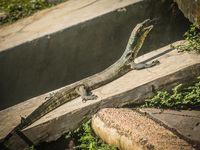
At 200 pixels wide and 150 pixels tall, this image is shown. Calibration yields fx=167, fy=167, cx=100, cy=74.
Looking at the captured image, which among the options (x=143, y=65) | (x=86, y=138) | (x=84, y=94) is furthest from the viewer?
(x=143, y=65)

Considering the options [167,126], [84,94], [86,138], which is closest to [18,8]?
[84,94]

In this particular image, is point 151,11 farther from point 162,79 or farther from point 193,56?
point 162,79

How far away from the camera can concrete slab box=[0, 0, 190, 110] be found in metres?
5.21

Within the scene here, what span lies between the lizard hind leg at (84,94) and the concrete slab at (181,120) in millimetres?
1082

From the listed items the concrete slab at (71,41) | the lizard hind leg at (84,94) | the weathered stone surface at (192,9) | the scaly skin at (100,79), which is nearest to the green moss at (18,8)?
the concrete slab at (71,41)

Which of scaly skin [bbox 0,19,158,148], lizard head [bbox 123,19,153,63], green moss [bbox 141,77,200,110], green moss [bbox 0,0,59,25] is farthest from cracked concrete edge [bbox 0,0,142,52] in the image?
green moss [bbox 141,77,200,110]

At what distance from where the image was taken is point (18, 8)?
7.94m

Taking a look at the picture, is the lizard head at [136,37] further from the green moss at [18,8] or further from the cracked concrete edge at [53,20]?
the green moss at [18,8]

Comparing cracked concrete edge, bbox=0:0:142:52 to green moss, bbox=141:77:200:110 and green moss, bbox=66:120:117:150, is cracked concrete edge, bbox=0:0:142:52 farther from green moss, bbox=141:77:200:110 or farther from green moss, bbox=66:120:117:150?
green moss, bbox=141:77:200:110

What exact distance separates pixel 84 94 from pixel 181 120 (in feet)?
6.66

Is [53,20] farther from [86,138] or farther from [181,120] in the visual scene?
[181,120]

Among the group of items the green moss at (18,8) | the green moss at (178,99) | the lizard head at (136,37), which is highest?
the green moss at (18,8)

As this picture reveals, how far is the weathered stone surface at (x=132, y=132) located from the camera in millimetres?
2348

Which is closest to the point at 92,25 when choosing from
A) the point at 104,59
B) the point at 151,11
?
the point at 104,59
